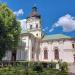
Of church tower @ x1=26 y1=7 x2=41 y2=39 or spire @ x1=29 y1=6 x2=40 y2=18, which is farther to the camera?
spire @ x1=29 y1=6 x2=40 y2=18

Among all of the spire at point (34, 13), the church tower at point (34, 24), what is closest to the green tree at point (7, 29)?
the church tower at point (34, 24)

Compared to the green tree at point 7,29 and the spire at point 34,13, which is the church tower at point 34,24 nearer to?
the spire at point 34,13

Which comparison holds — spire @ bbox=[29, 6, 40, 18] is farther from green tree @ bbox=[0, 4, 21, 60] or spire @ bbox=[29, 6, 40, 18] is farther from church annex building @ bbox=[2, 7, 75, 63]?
green tree @ bbox=[0, 4, 21, 60]

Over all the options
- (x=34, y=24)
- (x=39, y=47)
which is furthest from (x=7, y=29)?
(x=34, y=24)

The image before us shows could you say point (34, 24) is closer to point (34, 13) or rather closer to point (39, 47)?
point (34, 13)

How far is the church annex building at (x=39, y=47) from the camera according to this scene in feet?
147

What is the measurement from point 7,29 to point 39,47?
19.9 meters

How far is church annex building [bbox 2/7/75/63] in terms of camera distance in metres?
44.9

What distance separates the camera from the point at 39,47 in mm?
50938

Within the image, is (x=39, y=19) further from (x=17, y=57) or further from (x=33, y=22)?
(x=17, y=57)

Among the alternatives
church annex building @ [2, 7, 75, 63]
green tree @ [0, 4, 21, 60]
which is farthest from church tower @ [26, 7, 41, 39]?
green tree @ [0, 4, 21, 60]

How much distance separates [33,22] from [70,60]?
1409 centimetres

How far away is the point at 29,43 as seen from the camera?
44.9m

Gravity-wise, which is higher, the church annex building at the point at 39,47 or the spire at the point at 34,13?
the spire at the point at 34,13
